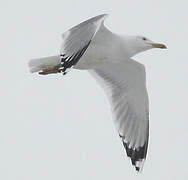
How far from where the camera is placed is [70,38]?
6.35 m

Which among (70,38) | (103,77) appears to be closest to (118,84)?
(103,77)

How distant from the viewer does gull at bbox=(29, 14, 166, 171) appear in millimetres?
7055

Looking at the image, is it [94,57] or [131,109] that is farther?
[131,109]

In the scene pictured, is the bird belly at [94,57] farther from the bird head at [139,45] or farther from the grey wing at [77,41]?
the grey wing at [77,41]

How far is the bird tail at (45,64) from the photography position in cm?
706

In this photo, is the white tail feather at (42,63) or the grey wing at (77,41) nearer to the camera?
the grey wing at (77,41)

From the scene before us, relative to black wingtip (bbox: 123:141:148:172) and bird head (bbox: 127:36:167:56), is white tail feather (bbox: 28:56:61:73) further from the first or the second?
black wingtip (bbox: 123:141:148:172)

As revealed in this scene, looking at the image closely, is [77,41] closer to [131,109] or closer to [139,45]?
[139,45]

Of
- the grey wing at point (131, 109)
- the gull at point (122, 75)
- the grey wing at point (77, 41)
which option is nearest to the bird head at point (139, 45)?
the gull at point (122, 75)

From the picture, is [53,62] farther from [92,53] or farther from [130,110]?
[130,110]

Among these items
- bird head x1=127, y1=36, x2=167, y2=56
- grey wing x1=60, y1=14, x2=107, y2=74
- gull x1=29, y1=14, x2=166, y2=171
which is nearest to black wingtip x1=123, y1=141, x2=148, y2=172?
gull x1=29, y1=14, x2=166, y2=171

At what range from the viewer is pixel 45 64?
279 inches

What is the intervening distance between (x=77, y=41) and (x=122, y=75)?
1466 millimetres

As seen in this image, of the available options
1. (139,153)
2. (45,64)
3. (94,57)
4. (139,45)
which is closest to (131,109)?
(139,153)
